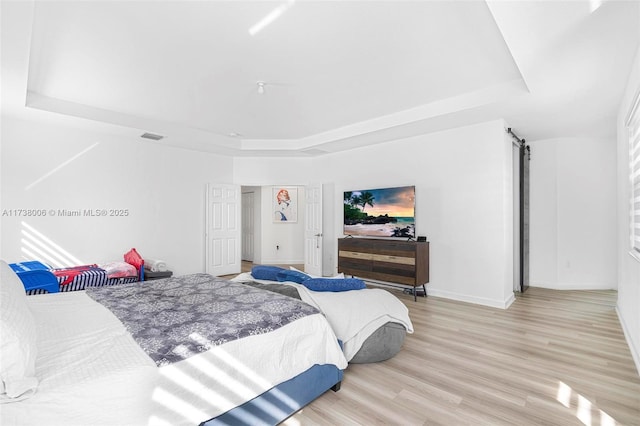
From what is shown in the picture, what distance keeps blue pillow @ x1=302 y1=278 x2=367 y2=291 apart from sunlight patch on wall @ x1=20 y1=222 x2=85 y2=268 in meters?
4.04

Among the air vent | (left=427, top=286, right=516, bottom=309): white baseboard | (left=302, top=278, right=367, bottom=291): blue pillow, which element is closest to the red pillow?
the air vent

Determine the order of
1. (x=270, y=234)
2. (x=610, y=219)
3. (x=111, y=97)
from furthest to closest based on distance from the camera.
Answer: (x=270, y=234)
(x=610, y=219)
(x=111, y=97)

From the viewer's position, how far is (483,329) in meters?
3.58

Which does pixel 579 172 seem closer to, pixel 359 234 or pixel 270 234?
pixel 359 234

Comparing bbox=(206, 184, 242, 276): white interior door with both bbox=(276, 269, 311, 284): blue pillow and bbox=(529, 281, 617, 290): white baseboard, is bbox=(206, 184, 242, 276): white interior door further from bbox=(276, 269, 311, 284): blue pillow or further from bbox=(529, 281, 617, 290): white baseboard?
bbox=(529, 281, 617, 290): white baseboard

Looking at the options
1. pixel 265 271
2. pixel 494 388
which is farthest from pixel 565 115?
pixel 265 271

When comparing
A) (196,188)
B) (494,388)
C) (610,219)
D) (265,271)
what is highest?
(196,188)

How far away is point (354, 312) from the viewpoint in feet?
8.50

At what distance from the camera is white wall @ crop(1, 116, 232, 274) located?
4.40m

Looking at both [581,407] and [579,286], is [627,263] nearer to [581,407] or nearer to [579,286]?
[581,407]

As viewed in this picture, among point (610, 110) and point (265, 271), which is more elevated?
point (610, 110)

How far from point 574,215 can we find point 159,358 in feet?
21.9

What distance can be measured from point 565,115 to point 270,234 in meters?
6.69

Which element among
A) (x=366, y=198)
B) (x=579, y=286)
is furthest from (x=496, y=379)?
(x=579, y=286)
